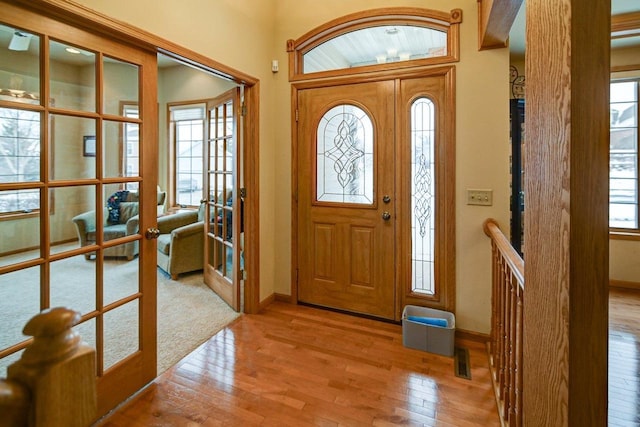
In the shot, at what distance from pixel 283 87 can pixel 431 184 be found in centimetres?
169

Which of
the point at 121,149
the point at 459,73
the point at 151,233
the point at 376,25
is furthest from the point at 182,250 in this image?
the point at 459,73

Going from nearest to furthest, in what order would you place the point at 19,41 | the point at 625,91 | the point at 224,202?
the point at 19,41 < the point at 224,202 < the point at 625,91

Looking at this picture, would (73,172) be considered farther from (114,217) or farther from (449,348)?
(449,348)

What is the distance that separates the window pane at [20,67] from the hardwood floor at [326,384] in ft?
5.51

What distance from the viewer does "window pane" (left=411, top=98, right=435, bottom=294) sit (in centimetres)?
290

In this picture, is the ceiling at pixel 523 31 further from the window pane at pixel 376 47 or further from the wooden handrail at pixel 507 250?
the wooden handrail at pixel 507 250

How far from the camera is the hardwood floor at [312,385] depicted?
1913 mm

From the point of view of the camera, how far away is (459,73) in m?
2.74

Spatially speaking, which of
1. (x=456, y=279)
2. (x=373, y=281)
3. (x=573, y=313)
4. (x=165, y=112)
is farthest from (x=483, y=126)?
(x=165, y=112)

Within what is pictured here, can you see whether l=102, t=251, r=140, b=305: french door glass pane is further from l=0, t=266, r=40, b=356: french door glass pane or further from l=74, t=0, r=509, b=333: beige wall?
l=74, t=0, r=509, b=333: beige wall

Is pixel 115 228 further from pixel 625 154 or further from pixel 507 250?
pixel 625 154

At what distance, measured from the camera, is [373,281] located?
3.16 meters

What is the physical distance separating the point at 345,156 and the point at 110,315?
7.17 feet

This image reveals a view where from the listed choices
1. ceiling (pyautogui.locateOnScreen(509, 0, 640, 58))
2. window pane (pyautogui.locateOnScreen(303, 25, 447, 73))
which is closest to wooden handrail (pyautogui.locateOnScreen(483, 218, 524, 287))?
window pane (pyautogui.locateOnScreen(303, 25, 447, 73))
